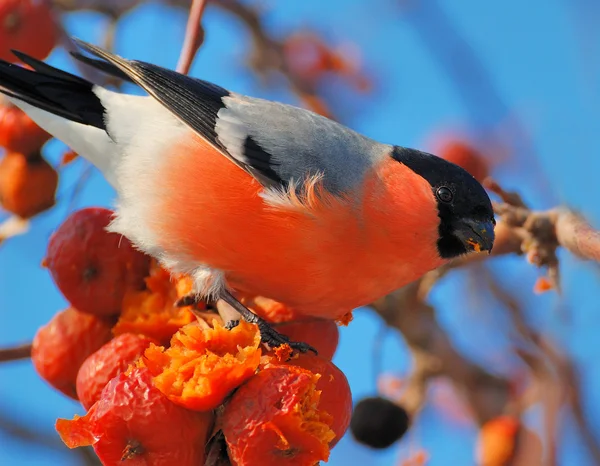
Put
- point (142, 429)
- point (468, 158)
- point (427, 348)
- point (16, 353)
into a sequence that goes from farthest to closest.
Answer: point (468, 158) → point (427, 348) → point (16, 353) → point (142, 429)

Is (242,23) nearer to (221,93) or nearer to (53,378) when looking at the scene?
(221,93)

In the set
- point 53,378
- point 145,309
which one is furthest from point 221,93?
point 53,378

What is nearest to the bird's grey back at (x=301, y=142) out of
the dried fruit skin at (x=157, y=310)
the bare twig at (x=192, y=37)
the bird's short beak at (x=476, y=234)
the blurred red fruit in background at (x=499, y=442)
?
the bare twig at (x=192, y=37)

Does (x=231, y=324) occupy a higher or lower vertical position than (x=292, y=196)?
lower

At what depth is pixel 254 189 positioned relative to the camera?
2277 millimetres

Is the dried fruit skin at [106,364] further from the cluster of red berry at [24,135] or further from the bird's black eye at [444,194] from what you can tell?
the bird's black eye at [444,194]

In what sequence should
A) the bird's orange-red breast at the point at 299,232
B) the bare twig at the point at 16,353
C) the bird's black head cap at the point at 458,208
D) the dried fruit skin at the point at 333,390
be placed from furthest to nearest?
1. the bird's black head cap at the point at 458,208
2. the bird's orange-red breast at the point at 299,232
3. the bare twig at the point at 16,353
4. the dried fruit skin at the point at 333,390

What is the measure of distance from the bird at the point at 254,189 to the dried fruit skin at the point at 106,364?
0.94ft

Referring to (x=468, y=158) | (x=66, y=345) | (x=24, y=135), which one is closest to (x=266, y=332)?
(x=66, y=345)

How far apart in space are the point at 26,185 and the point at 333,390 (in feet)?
3.93

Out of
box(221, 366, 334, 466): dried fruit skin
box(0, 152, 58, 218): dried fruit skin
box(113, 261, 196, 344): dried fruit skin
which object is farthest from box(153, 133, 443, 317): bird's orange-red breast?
box(221, 366, 334, 466): dried fruit skin

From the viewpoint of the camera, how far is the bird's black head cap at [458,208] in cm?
228

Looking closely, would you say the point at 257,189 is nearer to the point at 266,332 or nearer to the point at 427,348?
the point at 266,332

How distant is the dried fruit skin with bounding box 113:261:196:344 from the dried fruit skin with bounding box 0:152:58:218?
1.54 ft
